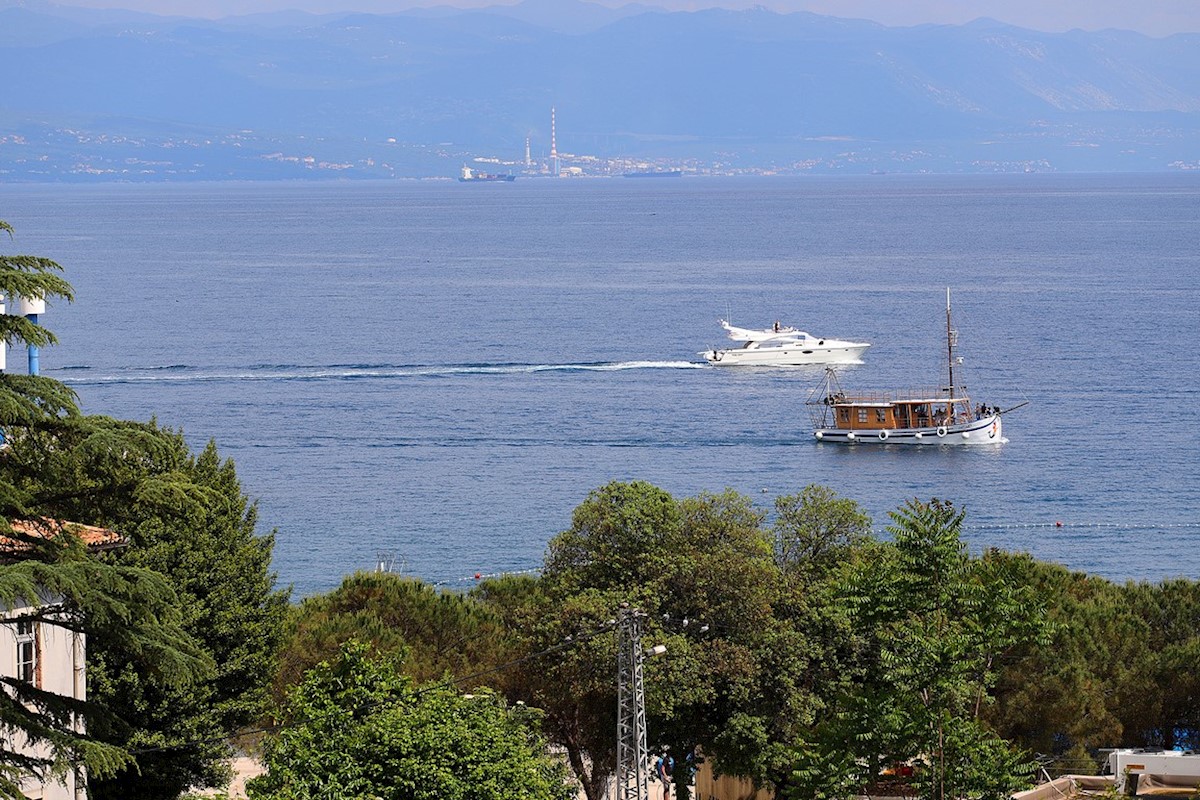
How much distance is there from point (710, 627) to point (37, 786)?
12790mm

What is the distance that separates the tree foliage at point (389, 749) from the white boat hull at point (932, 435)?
5779 cm

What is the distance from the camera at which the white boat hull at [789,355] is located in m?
101

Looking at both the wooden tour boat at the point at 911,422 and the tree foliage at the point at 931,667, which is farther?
the wooden tour boat at the point at 911,422

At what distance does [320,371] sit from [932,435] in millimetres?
36115

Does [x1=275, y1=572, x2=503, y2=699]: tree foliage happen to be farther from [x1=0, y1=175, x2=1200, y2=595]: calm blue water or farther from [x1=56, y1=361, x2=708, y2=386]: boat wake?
[x1=56, y1=361, x2=708, y2=386]: boat wake

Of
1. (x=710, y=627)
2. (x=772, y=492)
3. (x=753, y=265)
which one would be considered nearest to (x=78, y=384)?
(x=772, y=492)

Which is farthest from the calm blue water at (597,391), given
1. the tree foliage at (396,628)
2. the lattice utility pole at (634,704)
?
the lattice utility pole at (634,704)

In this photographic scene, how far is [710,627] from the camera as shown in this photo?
1140 inches

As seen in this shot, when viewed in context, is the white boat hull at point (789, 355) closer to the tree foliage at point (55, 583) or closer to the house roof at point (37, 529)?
the house roof at point (37, 529)

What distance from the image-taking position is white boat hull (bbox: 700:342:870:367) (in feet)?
332

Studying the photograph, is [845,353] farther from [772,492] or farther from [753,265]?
[753,265]

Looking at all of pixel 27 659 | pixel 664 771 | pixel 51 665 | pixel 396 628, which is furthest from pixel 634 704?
pixel 396 628

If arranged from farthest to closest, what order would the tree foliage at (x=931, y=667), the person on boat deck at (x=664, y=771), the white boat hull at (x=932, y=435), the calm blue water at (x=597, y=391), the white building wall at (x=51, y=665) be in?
the white boat hull at (x=932, y=435), the calm blue water at (x=597, y=391), the person on boat deck at (x=664, y=771), the tree foliage at (x=931, y=667), the white building wall at (x=51, y=665)

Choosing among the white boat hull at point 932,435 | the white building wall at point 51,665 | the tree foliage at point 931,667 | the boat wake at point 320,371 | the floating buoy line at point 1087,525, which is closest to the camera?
the white building wall at point 51,665
